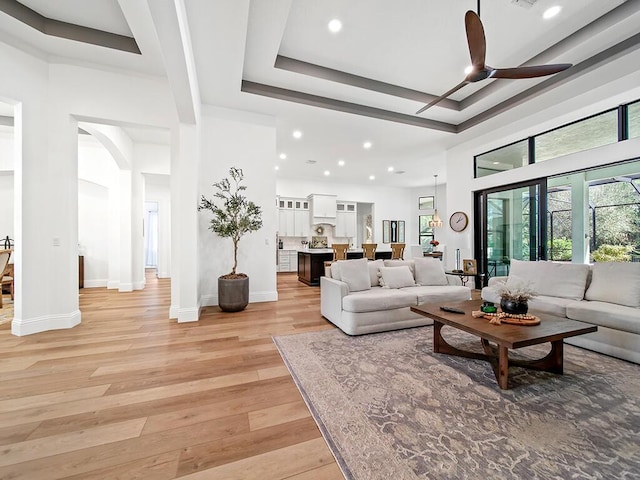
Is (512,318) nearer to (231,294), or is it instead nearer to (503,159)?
(231,294)

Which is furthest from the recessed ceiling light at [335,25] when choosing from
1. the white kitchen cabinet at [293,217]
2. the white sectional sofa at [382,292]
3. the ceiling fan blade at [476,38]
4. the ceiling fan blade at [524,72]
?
the white kitchen cabinet at [293,217]

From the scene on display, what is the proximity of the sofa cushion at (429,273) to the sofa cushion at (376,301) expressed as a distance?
83 centimetres

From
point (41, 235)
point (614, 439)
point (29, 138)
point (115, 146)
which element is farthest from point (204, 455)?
point (115, 146)

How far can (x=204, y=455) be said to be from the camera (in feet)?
4.58

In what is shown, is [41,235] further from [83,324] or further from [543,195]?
[543,195]

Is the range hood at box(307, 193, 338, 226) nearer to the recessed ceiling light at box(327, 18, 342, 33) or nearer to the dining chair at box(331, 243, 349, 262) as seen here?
the dining chair at box(331, 243, 349, 262)

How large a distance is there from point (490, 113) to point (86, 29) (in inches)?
242

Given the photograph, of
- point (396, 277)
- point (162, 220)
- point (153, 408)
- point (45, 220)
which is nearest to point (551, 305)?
point (396, 277)

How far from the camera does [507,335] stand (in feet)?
6.54

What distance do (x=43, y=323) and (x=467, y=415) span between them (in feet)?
15.2

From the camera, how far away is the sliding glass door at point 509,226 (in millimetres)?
4764

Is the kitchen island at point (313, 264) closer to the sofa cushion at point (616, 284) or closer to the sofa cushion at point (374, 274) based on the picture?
the sofa cushion at point (374, 274)

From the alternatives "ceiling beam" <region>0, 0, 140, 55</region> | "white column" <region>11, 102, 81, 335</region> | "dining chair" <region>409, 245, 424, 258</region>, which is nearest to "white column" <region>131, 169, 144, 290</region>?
"white column" <region>11, 102, 81, 335</region>

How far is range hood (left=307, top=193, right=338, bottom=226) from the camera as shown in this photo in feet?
30.0
